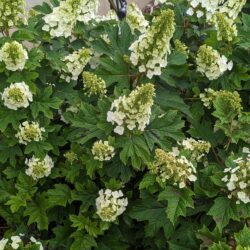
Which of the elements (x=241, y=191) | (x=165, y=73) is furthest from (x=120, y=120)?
(x=241, y=191)

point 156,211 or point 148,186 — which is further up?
point 148,186

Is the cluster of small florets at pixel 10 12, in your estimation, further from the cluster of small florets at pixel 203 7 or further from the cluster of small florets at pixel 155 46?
the cluster of small florets at pixel 203 7

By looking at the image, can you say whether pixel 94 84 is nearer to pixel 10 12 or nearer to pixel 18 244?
pixel 10 12

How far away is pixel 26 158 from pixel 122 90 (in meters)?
0.67

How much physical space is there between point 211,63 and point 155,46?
39 cm

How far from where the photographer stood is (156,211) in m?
2.57

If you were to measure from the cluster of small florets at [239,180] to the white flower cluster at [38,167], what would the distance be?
3.13ft

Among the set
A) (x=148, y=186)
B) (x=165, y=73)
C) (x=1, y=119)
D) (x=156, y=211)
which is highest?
(x=165, y=73)

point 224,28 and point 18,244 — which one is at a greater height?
point 224,28

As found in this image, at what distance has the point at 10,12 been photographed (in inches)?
103

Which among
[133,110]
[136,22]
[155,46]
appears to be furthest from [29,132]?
[136,22]

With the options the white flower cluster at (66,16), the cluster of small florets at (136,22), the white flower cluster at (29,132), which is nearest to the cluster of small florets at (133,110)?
the white flower cluster at (29,132)

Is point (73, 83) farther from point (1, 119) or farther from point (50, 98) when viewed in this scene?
point (1, 119)

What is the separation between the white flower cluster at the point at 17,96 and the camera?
2525mm
